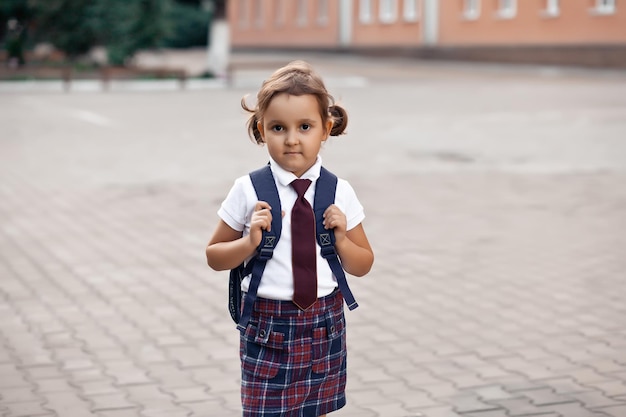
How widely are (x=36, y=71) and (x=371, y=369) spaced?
2836 cm

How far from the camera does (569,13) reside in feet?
118

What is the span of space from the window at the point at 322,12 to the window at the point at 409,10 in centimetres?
875

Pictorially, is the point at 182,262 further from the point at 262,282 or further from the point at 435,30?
the point at 435,30

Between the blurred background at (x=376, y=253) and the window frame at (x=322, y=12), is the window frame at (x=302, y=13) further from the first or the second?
the blurred background at (x=376, y=253)

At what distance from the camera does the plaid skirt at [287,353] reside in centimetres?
317

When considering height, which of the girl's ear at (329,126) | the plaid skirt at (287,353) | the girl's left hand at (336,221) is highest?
the girl's ear at (329,126)

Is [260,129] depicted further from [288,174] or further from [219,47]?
[219,47]

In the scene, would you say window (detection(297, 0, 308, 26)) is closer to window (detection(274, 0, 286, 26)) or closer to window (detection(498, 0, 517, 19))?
window (detection(274, 0, 286, 26))

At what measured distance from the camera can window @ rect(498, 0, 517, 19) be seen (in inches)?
1558

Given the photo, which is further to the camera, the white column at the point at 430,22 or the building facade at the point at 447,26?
the white column at the point at 430,22

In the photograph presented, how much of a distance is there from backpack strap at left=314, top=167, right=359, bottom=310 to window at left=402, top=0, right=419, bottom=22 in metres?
43.6

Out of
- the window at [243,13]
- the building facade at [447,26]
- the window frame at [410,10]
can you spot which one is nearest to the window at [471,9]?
the building facade at [447,26]

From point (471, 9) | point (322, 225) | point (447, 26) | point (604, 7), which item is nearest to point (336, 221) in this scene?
point (322, 225)

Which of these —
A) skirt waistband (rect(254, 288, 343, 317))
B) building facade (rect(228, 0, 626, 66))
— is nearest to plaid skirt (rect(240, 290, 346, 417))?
skirt waistband (rect(254, 288, 343, 317))
